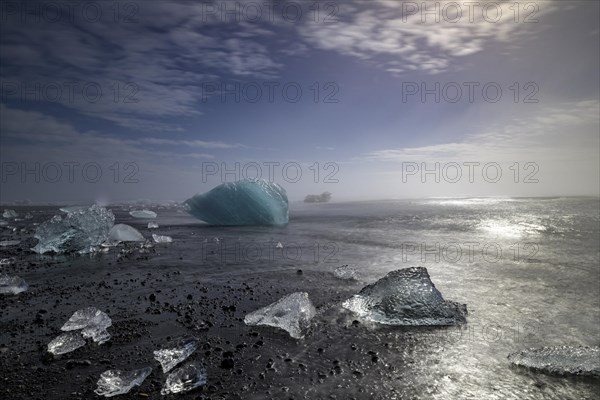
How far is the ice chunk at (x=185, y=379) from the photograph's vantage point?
2.33 meters

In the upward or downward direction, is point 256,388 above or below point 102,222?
below

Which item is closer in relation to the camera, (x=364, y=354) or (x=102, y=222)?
(x=364, y=354)

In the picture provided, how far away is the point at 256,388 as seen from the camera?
2371 mm

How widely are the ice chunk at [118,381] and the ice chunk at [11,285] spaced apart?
3379mm

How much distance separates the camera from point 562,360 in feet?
8.55

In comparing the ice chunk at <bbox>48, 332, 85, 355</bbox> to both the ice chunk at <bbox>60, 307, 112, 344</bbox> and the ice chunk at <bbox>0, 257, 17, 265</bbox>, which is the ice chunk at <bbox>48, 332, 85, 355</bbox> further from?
the ice chunk at <bbox>0, 257, 17, 265</bbox>

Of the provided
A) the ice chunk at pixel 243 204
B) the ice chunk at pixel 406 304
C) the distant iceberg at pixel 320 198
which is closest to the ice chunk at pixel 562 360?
the ice chunk at pixel 406 304

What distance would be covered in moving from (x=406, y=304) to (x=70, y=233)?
325 inches

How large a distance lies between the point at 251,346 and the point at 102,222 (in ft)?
25.0

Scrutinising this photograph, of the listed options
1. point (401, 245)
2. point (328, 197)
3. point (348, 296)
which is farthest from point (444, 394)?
point (328, 197)

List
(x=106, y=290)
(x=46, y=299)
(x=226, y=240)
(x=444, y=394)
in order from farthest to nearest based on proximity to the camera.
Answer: (x=226, y=240) < (x=106, y=290) < (x=46, y=299) < (x=444, y=394)

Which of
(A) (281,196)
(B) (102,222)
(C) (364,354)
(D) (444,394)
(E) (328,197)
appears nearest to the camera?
(D) (444,394)

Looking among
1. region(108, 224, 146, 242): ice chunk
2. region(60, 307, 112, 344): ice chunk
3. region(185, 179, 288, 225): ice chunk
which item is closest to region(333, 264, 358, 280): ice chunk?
region(60, 307, 112, 344): ice chunk

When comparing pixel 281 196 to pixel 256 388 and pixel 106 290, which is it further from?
pixel 256 388
